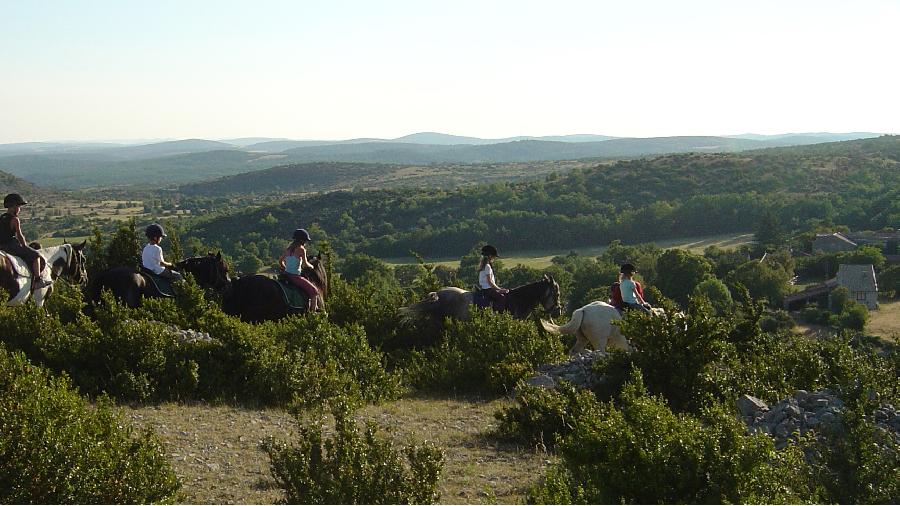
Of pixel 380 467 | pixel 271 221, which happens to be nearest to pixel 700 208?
pixel 271 221

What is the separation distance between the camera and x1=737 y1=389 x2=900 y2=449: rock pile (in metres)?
7.71

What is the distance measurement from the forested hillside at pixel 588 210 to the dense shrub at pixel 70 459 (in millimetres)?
56741

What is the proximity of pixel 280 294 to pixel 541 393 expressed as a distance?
6553 millimetres

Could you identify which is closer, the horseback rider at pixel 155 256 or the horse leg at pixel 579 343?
the horse leg at pixel 579 343

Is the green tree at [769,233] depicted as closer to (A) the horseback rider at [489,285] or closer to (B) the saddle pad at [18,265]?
(A) the horseback rider at [489,285]

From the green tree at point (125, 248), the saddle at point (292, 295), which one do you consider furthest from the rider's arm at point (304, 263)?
the green tree at point (125, 248)

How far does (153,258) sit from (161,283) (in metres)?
0.47

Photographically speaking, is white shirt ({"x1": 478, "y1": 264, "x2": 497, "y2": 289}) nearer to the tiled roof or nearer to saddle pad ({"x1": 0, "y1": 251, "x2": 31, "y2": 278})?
saddle pad ({"x1": 0, "y1": 251, "x2": 31, "y2": 278})

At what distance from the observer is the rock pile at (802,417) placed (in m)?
7.71

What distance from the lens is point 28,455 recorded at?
5867 millimetres

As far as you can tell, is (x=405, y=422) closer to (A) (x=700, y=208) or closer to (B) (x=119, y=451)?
(B) (x=119, y=451)

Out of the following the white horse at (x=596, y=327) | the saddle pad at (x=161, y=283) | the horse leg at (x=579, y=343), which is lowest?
the horse leg at (x=579, y=343)

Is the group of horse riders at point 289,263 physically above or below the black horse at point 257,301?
above

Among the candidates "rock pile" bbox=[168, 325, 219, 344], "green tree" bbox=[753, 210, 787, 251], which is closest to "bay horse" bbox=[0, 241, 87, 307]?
"rock pile" bbox=[168, 325, 219, 344]
